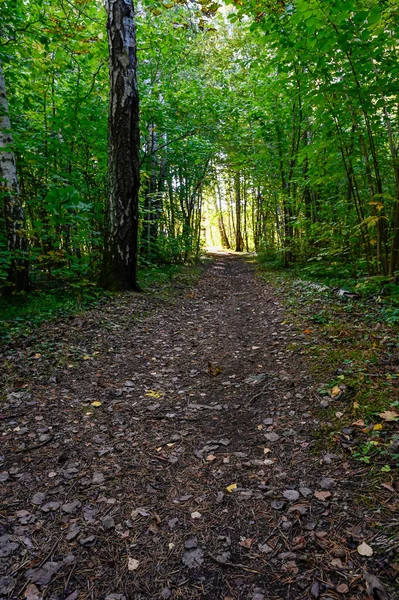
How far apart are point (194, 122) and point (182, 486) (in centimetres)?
1241

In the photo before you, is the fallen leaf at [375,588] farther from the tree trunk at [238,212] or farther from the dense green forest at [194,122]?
the tree trunk at [238,212]

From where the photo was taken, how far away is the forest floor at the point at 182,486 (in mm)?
1750

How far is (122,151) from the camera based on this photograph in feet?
23.7

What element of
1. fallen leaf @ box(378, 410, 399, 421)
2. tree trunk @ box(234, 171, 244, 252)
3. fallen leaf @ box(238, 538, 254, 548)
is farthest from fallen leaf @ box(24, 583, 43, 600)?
tree trunk @ box(234, 171, 244, 252)

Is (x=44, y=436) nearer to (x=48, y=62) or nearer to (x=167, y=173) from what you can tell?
(x=48, y=62)

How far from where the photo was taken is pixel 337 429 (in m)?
2.79

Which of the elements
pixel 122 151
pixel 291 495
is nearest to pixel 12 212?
pixel 122 151

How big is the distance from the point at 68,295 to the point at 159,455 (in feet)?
17.2

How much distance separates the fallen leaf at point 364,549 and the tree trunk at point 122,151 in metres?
6.68

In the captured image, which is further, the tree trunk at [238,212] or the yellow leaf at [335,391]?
the tree trunk at [238,212]

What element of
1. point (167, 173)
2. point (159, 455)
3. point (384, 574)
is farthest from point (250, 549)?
point (167, 173)

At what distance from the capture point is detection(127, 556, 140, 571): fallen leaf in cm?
183

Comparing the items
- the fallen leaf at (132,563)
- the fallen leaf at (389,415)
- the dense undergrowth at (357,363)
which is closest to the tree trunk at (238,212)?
the dense undergrowth at (357,363)

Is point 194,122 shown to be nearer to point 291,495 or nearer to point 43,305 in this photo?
point 43,305
